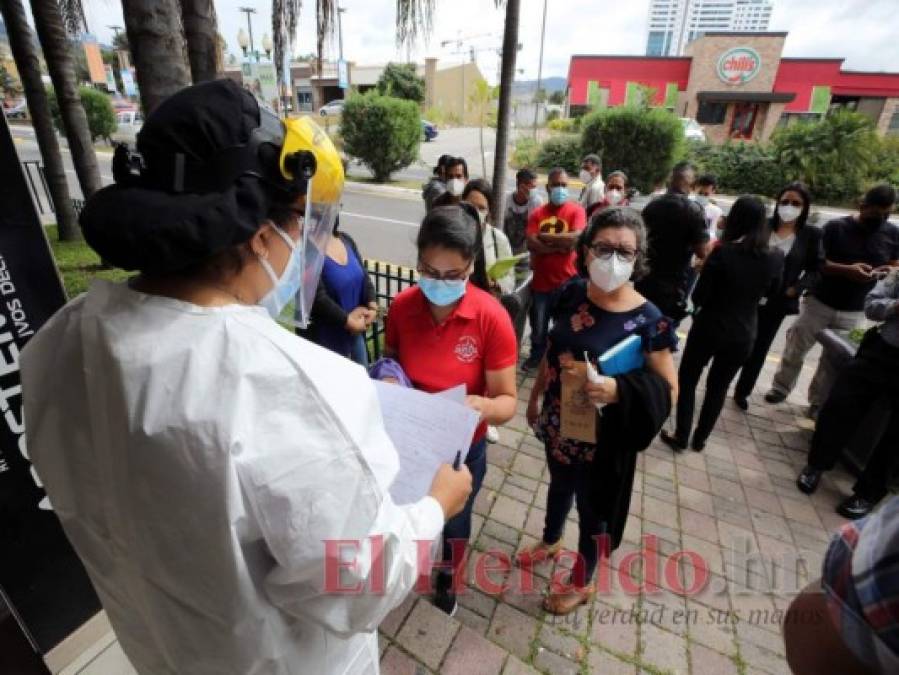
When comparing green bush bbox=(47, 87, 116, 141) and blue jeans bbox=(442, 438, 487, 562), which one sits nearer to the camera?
blue jeans bbox=(442, 438, 487, 562)

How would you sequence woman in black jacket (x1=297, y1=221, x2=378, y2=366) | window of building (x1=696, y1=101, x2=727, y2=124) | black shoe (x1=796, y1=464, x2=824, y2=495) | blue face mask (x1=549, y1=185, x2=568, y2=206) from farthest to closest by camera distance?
window of building (x1=696, y1=101, x2=727, y2=124)
blue face mask (x1=549, y1=185, x2=568, y2=206)
black shoe (x1=796, y1=464, x2=824, y2=495)
woman in black jacket (x1=297, y1=221, x2=378, y2=366)

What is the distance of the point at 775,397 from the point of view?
4441 mm

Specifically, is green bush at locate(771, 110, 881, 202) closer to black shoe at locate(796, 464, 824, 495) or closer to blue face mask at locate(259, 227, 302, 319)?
black shoe at locate(796, 464, 824, 495)

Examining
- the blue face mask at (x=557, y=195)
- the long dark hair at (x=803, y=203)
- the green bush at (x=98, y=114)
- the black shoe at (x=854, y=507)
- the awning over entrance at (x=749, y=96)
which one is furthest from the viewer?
the awning over entrance at (x=749, y=96)

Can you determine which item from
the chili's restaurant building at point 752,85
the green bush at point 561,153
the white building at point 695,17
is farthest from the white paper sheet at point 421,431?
the white building at point 695,17

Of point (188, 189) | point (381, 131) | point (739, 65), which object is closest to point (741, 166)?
point (381, 131)

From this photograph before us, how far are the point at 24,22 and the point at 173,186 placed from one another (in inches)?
306

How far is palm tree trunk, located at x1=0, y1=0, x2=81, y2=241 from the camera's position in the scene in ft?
18.8

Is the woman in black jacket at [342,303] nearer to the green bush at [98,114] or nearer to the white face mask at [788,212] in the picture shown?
the white face mask at [788,212]

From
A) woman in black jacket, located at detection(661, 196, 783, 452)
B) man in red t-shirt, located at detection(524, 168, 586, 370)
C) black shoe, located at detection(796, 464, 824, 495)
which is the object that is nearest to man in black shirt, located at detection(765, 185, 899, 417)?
woman in black jacket, located at detection(661, 196, 783, 452)

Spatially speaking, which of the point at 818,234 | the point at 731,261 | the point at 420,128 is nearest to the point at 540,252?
the point at 731,261

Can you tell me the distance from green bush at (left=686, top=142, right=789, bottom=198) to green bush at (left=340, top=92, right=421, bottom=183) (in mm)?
10680

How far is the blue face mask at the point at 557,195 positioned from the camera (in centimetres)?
460

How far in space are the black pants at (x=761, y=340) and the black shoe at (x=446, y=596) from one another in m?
3.32
